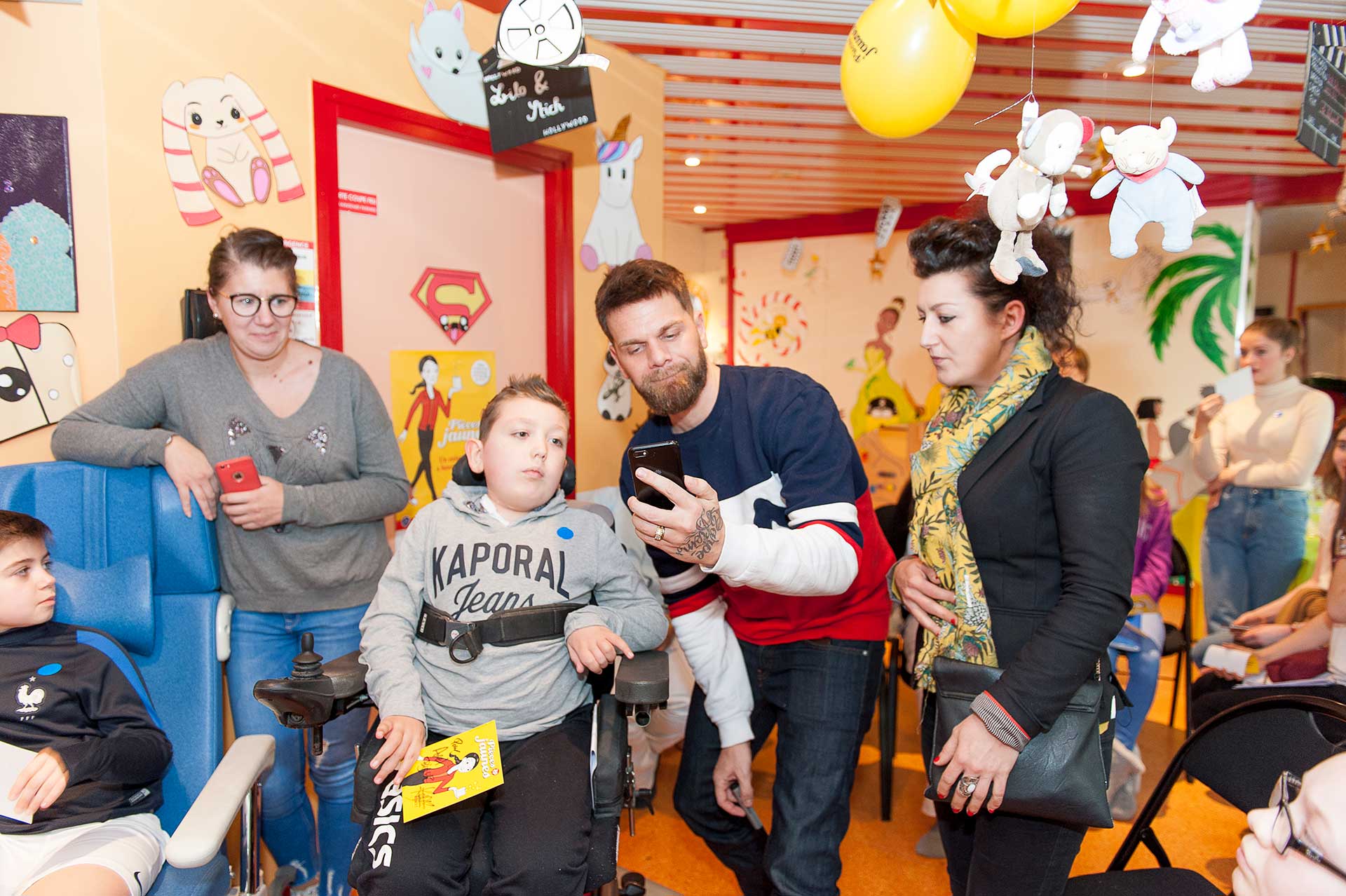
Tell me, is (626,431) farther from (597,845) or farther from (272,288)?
(597,845)

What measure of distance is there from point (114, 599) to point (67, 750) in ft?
1.25

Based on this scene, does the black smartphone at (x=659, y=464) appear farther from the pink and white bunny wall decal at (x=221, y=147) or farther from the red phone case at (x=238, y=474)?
the pink and white bunny wall decal at (x=221, y=147)

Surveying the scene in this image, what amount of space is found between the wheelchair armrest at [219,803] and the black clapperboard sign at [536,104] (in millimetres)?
2104

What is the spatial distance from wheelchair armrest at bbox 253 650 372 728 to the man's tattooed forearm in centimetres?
74

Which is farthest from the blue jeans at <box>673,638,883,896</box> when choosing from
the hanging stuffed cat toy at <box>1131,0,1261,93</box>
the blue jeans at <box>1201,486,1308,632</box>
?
the blue jeans at <box>1201,486,1308,632</box>

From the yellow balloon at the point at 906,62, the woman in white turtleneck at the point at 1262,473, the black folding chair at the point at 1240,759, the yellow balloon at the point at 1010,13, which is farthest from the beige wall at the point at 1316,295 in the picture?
the black folding chair at the point at 1240,759

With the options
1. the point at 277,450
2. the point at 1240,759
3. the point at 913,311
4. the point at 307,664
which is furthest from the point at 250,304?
the point at 913,311

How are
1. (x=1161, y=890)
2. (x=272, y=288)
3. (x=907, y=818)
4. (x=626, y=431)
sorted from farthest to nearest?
(x=626, y=431) < (x=907, y=818) < (x=272, y=288) < (x=1161, y=890)

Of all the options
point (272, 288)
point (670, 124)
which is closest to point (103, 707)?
point (272, 288)

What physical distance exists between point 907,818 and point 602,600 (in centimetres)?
180

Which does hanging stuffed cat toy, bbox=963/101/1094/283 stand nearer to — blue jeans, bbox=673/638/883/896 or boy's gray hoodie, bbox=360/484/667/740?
blue jeans, bbox=673/638/883/896

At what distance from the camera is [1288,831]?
35.8 inches

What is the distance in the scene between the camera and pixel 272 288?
1.99 m

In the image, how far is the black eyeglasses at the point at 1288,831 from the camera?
2.83ft
